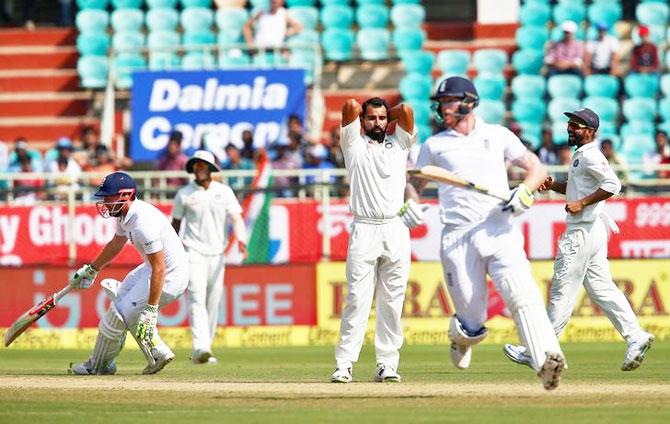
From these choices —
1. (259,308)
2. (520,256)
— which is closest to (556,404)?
(520,256)

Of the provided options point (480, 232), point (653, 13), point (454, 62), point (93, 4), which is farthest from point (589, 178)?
point (93, 4)

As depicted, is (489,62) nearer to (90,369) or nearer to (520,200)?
(90,369)

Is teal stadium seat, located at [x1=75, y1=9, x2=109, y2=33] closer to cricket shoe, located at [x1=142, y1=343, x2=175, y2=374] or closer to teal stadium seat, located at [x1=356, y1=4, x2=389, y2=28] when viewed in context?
teal stadium seat, located at [x1=356, y1=4, x2=389, y2=28]

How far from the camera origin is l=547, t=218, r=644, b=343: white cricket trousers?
44.2 ft

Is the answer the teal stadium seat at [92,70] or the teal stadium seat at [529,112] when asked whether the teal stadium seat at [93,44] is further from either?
the teal stadium seat at [529,112]

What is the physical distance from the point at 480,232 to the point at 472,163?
0.51 metres

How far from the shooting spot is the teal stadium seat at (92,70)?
26734 millimetres

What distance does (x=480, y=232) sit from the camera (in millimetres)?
10805

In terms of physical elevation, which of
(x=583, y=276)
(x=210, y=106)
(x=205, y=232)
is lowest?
(x=583, y=276)

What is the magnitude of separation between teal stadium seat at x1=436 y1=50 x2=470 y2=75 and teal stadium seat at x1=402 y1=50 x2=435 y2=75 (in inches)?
6.7

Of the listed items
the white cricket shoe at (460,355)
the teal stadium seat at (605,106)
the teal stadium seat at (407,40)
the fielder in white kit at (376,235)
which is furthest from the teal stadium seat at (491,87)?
the white cricket shoe at (460,355)

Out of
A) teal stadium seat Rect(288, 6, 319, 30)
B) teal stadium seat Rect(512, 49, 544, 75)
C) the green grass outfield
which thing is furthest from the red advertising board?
teal stadium seat Rect(288, 6, 319, 30)

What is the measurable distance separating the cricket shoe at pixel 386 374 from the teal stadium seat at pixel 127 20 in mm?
15694

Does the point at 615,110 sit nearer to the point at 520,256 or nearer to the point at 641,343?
the point at 641,343
